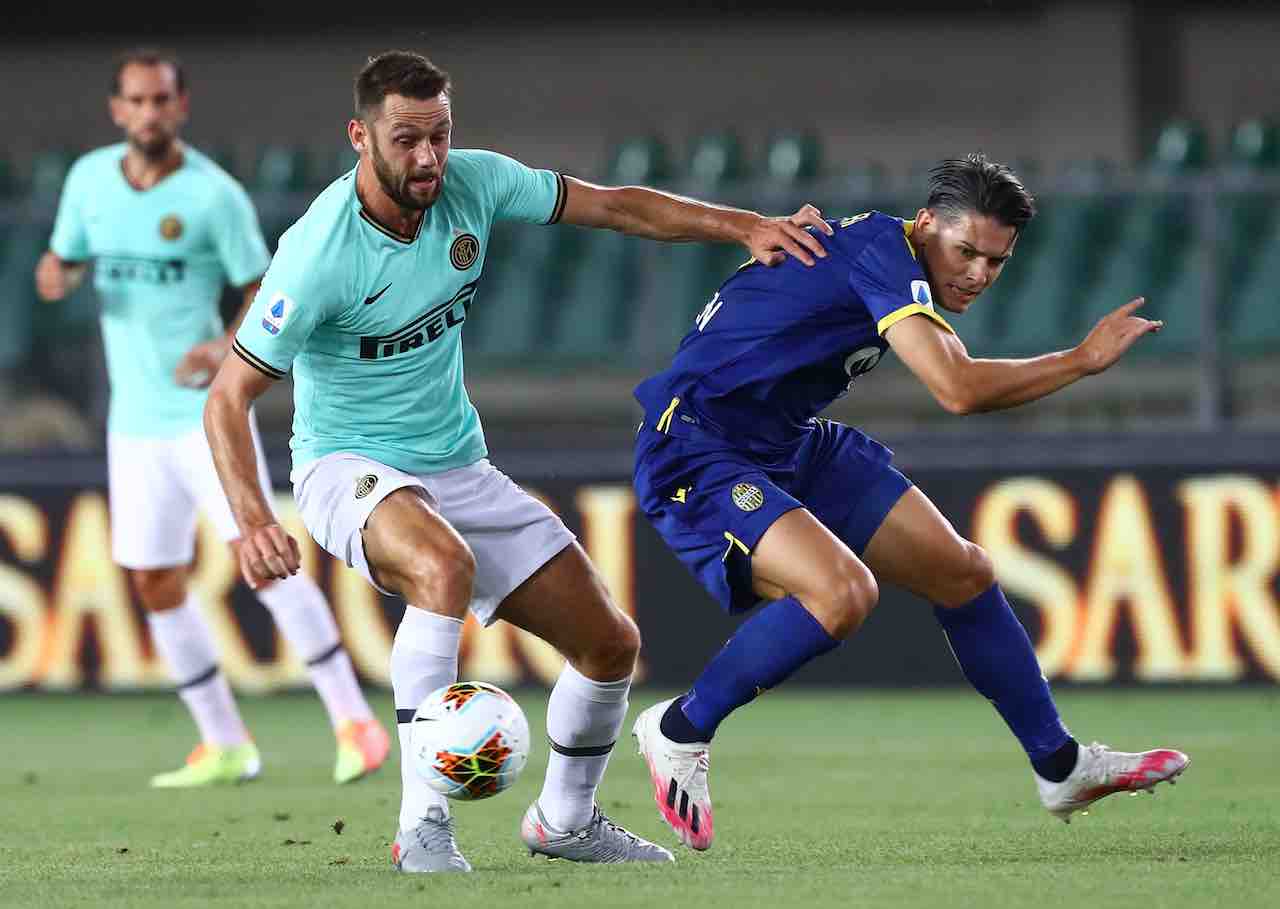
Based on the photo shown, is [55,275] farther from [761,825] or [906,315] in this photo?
[906,315]

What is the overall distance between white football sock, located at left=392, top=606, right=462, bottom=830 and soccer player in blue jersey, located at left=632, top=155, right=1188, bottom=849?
66 centimetres

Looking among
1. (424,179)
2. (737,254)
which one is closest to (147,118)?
(424,179)

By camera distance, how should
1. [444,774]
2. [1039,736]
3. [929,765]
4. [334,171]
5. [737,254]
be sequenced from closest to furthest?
[444,774] < [1039,736] < [929,765] < [737,254] < [334,171]

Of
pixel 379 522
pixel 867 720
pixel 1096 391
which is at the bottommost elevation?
pixel 867 720

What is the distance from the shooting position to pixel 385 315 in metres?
5.46

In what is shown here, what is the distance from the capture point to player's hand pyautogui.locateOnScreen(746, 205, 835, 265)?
572 cm

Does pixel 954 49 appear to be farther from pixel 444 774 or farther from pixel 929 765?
pixel 444 774

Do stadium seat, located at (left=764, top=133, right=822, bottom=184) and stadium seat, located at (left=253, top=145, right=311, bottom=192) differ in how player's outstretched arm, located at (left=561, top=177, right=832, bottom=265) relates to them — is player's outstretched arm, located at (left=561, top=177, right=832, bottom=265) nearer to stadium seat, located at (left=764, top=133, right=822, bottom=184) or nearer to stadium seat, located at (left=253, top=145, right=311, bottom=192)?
stadium seat, located at (left=764, top=133, right=822, bottom=184)

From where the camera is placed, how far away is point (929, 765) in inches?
307

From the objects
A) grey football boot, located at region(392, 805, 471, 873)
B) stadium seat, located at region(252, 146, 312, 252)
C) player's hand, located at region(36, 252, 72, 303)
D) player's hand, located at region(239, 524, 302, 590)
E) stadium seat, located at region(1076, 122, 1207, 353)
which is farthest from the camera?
stadium seat, located at region(252, 146, 312, 252)

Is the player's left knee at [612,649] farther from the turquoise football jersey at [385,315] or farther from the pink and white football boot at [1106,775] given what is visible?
the pink and white football boot at [1106,775]

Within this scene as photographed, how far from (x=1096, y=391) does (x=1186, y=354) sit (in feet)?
2.29

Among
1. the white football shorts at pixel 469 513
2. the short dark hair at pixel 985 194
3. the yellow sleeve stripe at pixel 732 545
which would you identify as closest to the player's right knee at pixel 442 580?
the white football shorts at pixel 469 513

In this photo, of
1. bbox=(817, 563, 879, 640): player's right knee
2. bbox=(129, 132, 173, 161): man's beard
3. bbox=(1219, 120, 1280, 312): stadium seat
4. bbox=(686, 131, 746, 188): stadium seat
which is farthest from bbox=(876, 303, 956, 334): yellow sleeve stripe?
bbox=(686, 131, 746, 188): stadium seat
